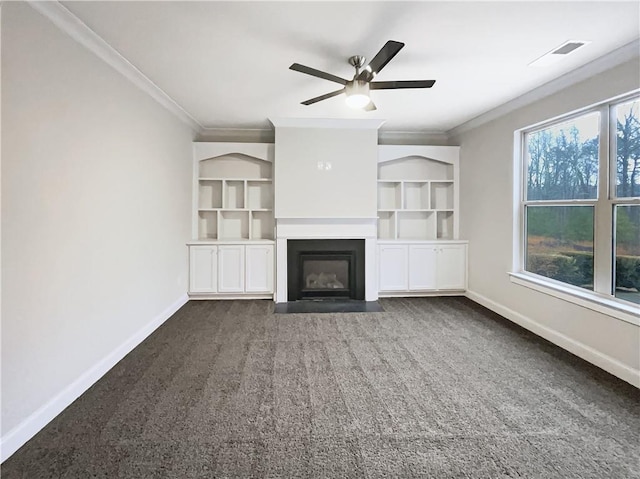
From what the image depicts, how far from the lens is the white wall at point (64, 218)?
196 centimetres

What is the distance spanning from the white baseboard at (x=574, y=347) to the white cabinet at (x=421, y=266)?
0.80m

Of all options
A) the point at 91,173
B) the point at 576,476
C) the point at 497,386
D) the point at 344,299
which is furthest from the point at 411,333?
the point at 91,173

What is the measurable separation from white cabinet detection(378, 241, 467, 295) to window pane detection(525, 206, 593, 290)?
1.32 m

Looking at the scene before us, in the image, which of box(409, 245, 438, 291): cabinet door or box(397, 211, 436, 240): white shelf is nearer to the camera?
box(409, 245, 438, 291): cabinet door

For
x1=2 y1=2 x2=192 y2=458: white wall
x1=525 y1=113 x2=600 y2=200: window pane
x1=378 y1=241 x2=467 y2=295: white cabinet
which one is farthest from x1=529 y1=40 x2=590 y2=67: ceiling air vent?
x1=2 y1=2 x2=192 y2=458: white wall

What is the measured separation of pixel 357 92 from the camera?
290 centimetres

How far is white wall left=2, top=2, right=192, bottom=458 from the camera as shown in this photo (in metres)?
1.96

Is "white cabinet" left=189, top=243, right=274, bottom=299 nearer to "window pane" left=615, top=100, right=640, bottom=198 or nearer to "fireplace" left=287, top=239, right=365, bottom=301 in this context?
"fireplace" left=287, top=239, right=365, bottom=301

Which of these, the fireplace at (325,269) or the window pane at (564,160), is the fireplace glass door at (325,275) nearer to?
the fireplace at (325,269)

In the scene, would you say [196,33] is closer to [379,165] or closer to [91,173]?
[91,173]

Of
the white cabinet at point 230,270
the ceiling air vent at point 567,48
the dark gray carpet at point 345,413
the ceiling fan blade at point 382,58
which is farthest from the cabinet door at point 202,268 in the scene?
the ceiling air vent at point 567,48

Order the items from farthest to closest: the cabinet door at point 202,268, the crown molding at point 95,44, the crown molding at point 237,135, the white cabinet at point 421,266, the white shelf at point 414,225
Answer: the white shelf at point 414,225
the crown molding at point 237,135
the white cabinet at point 421,266
the cabinet door at point 202,268
the crown molding at point 95,44

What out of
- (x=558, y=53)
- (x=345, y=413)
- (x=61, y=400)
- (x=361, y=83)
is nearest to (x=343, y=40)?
(x=361, y=83)

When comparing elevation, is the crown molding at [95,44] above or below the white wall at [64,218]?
above
